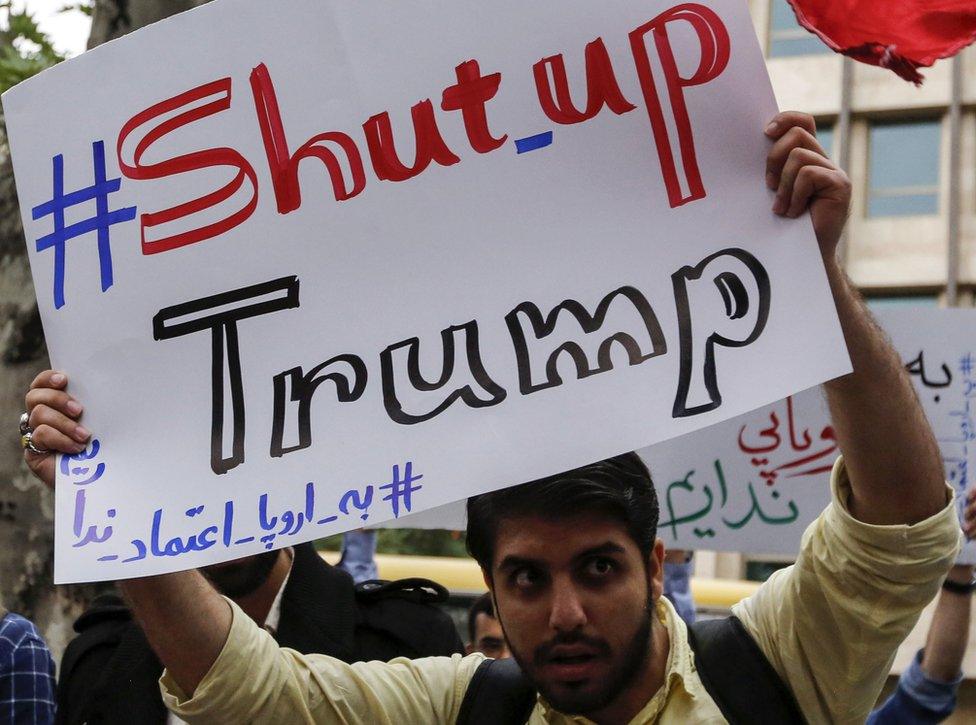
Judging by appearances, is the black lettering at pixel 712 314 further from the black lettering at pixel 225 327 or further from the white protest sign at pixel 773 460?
the white protest sign at pixel 773 460

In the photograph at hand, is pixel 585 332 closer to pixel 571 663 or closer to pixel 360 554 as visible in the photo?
pixel 571 663

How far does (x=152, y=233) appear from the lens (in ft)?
7.02

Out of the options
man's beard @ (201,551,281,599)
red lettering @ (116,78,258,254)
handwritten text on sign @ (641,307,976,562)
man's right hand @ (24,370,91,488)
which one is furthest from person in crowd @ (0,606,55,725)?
handwritten text on sign @ (641,307,976,562)

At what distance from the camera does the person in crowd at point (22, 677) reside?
282 cm

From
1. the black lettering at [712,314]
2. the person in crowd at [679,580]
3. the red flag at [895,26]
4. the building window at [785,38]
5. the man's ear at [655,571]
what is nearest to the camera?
the black lettering at [712,314]

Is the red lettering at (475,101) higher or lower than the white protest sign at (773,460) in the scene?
higher

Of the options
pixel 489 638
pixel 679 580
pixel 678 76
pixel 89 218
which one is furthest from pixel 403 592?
pixel 679 580

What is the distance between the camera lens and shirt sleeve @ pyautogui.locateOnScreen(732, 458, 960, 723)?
184 cm

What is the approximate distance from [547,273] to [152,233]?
2.09 feet

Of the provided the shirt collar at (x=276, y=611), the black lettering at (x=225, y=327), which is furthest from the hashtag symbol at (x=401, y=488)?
the shirt collar at (x=276, y=611)

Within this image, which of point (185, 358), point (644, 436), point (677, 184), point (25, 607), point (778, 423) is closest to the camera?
point (644, 436)

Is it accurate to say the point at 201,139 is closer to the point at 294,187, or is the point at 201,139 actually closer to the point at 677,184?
the point at 294,187

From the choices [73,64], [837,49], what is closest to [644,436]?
[837,49]

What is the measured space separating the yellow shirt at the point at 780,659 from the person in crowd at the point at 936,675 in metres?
1.57
